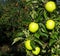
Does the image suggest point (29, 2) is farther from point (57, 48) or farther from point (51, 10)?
point (57, 48)

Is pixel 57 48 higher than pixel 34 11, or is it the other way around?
pixel 34 11

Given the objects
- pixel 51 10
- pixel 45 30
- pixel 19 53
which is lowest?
pixel 19 53

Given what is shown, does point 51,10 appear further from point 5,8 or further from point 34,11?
point 5,8

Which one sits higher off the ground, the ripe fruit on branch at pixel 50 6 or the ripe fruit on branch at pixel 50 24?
the ripe fruit on branch at pixel 50 6

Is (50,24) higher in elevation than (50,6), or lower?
lower

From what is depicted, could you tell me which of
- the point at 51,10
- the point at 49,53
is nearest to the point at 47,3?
the point at 51,10

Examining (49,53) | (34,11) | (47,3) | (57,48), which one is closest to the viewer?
(47,3)

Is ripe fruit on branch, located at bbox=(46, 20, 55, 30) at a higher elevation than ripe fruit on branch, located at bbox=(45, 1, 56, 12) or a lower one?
lower

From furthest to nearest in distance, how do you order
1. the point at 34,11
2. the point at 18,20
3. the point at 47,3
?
1. the point at 18,20
2. the point at 34,11
3. the point at 47,3

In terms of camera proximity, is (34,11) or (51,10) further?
(34,11)

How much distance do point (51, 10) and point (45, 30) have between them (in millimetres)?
172

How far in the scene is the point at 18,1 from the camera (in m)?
6.89

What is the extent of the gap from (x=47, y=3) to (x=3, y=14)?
4594mm

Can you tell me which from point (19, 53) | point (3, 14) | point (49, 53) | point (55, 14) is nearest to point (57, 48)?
point (49, 53)
